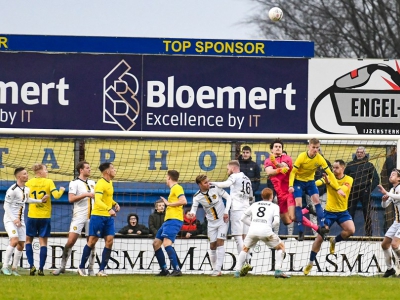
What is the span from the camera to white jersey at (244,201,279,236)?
1797cm

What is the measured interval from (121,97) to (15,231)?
14.3ft

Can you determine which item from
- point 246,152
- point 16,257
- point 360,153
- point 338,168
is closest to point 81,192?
point 16,257

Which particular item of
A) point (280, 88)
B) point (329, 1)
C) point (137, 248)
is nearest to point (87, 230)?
point (137, 248)

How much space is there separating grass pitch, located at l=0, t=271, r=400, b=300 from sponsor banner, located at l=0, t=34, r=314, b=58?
576 centimetres

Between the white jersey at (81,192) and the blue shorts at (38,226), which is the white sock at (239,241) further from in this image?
the blue shorts at (38,226)

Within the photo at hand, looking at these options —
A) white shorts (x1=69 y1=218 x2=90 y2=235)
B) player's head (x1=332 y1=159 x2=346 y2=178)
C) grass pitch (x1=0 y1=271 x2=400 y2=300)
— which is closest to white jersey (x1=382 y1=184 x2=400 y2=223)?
player's head (x1=332 y1=159 x2=346 y2=178)

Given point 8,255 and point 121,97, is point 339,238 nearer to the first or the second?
point 121,97

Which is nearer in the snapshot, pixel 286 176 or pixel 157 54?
pixel 286 176

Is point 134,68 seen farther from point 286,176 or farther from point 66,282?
point 66,282

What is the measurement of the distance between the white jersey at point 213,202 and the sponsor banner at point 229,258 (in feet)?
3.72

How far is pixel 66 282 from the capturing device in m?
16.7

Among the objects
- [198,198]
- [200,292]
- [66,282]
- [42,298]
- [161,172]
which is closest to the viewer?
[42,298]

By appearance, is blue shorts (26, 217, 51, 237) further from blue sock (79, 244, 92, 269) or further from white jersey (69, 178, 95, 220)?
blue sock (79, 244, 92, 269)

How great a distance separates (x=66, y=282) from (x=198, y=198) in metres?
3.54
